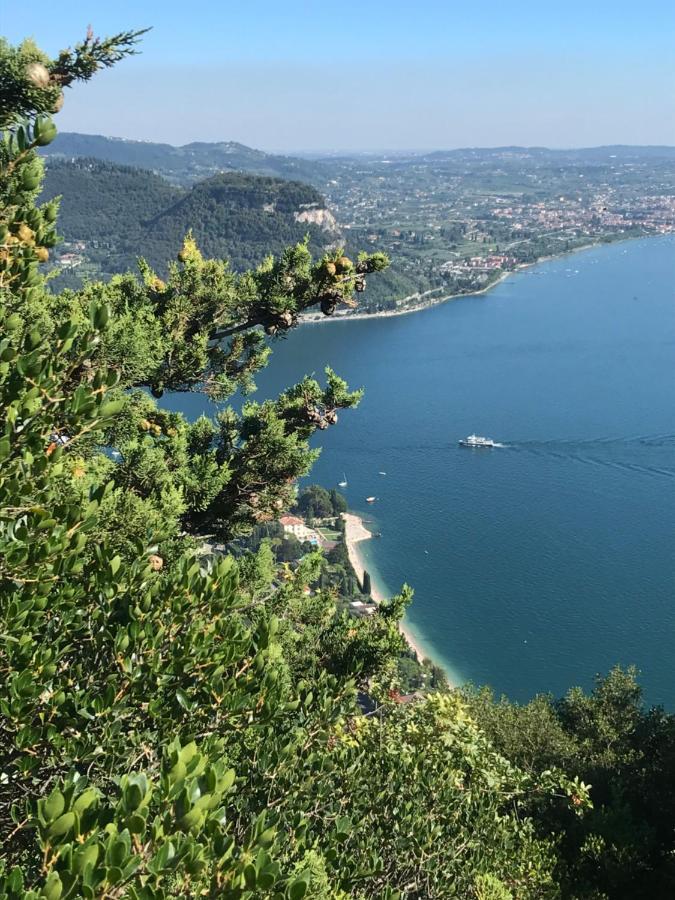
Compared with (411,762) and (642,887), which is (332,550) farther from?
(411,762)

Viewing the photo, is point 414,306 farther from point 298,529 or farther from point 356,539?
point 356,539

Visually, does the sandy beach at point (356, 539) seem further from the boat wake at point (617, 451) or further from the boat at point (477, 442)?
the boat wake at point (617, 451)

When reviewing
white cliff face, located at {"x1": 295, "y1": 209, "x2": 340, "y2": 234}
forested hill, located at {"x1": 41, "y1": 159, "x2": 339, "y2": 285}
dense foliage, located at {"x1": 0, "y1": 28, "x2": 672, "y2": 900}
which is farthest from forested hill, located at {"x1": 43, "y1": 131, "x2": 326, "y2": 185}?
dense foliage, located at {"x1": 0, "y1": 28, "x2": 672, "y2": 900}

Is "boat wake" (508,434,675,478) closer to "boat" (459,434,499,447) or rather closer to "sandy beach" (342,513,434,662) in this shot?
"boat" (459,434,499,447)

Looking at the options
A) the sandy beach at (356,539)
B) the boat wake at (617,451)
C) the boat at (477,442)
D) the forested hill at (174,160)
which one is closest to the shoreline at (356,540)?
the sandy beach at (356,539)

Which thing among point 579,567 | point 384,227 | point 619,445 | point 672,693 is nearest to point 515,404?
point 619,445

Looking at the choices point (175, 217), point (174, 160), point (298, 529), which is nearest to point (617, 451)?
point (298, 529)
